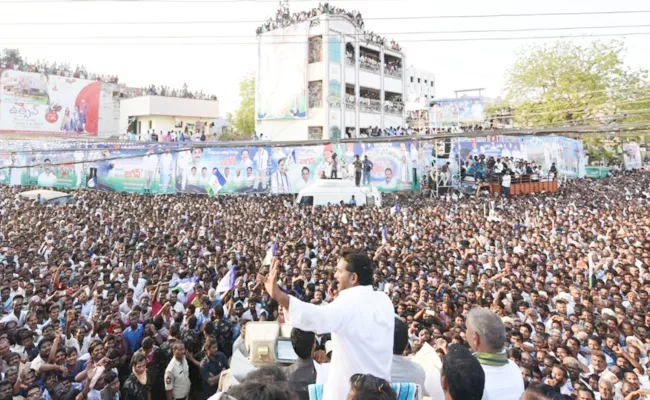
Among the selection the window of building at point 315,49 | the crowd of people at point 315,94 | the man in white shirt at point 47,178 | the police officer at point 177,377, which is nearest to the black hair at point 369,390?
the police officer at point 177,377

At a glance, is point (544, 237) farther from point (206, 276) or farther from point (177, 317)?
point (177, 317)

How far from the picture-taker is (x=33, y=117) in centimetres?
3625

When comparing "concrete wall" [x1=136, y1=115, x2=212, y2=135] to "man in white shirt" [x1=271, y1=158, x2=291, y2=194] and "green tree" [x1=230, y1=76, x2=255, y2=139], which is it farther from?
"man in white shirt" [x1=271, y1=158, x2=291, y2=194]

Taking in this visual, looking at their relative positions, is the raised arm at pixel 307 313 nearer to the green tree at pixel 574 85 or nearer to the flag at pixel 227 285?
the flag at pixel 227 285

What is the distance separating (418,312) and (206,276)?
381cm

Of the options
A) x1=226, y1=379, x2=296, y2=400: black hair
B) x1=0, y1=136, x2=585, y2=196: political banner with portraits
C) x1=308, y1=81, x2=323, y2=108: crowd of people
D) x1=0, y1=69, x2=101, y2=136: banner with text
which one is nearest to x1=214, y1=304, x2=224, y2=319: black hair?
x1=226, y1=379, x2=296, y2=400: black hair

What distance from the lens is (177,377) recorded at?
4.54 m

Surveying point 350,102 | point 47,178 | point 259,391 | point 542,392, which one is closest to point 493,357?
point 542,392

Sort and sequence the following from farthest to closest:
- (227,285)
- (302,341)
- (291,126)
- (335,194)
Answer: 1. (291,126)
2. (335,194)
3. (227,285)
4. (302,341)

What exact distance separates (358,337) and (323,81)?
97.6 ft

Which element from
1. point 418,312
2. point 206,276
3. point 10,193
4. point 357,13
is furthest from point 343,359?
point 357,13

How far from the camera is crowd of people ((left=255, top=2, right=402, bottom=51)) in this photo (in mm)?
30734

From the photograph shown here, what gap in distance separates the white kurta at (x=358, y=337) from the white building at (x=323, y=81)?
93.7 ft

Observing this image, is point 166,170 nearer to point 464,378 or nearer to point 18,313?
point 18,313
